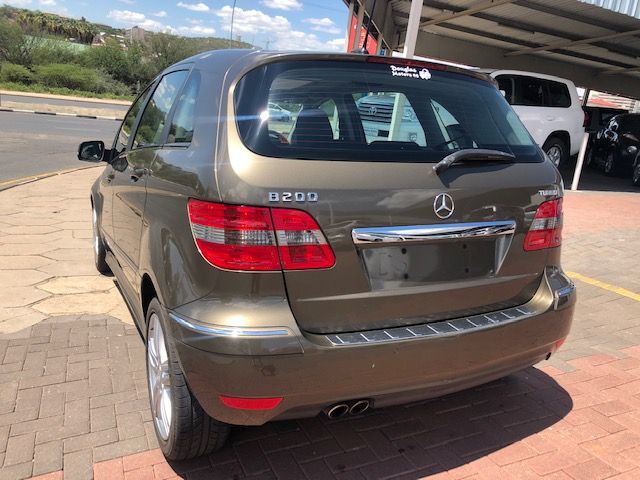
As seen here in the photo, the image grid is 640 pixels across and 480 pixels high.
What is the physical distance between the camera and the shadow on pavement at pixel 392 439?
8.07 feet

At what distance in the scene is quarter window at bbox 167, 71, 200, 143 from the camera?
99.0 inches

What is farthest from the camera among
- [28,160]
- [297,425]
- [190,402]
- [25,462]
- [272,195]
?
[28,160]

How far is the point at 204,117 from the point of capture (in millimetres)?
2332

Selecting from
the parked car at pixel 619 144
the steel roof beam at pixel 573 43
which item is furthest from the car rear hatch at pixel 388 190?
the steel roof beam at pixel 573 43

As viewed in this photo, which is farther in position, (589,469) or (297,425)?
(297,425)

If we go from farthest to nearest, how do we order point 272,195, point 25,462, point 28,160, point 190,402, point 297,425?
point 28,160 < point 297,425 < point 25,462 < point 190,402 < point 272,195

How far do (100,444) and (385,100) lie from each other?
6.88 feet

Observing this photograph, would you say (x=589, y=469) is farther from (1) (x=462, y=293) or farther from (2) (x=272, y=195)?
(2) (x=272, y=195)

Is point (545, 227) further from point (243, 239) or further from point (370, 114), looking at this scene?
point (243, 239)

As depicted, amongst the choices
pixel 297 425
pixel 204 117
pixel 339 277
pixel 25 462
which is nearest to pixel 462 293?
pixel 339 277

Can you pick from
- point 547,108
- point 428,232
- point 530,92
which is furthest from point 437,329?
point 547,108

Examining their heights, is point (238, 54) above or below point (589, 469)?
above

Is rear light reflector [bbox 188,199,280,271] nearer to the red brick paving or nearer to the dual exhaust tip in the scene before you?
the dual exhaust tip

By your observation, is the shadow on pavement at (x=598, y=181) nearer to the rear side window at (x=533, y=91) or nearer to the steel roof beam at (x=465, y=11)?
the rear side window at (x=533, y=91)
